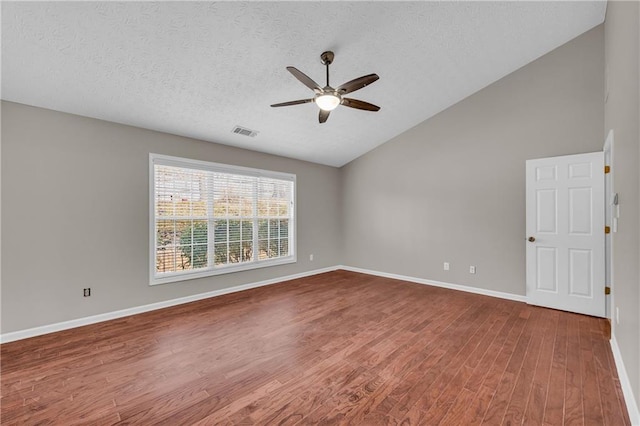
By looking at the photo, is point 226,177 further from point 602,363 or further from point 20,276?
point 602,363

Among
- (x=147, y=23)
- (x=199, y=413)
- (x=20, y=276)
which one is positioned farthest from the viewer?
(x=20, y=276)

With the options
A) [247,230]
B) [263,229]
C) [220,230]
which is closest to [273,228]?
[263,229]

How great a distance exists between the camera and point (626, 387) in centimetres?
194

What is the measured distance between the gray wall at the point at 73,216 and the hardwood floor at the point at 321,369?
0.36 metres

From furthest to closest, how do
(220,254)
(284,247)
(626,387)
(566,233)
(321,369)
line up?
(284,247) → (220,254) → (566,233) → (321,369) → (626,387)

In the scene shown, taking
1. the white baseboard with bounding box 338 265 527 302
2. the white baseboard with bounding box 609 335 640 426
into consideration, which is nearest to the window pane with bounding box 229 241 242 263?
the white baseboard with bounding box 338 265 527 302

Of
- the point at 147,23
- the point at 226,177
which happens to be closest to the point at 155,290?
the point at 226,177

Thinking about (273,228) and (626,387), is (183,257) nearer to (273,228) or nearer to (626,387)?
(273,228)

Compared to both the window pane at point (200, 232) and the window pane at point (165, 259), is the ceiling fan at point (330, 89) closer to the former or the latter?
the window pane at point (200, 232)

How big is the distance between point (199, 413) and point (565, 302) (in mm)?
4449

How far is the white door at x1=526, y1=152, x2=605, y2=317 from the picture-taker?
3.45 meters

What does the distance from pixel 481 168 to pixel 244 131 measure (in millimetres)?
3912

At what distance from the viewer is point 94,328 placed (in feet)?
10.6

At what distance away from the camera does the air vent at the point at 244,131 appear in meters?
4.28
